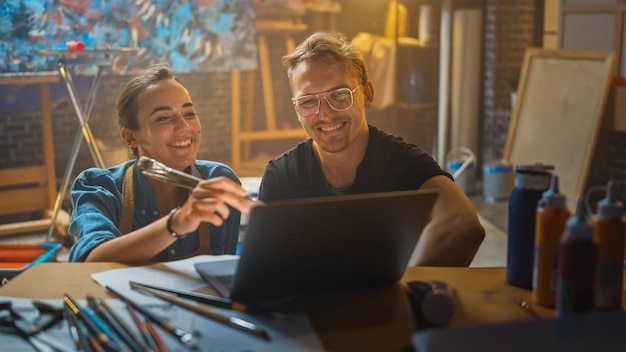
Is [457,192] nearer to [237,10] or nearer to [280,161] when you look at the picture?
[280,161]

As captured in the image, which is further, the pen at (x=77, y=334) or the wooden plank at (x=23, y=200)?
the wooden plank at (x=23, y=200)

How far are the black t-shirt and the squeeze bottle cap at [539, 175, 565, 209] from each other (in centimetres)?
66

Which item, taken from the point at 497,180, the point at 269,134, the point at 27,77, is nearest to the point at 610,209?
the point at 27,77

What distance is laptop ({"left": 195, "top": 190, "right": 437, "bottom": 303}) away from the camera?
1322mm

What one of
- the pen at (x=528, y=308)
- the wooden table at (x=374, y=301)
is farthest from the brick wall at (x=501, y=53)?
the pen at (x=528, y=308)

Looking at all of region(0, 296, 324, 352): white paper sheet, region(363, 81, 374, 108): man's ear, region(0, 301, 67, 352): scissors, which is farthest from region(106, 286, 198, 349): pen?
region(363, 81, 374, 108): man's ear

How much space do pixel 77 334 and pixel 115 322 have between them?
0.07 m

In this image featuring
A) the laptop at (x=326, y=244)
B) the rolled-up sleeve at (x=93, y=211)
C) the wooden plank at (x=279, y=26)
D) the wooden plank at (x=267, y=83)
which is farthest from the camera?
the wooden plank at (x=267, y=83)

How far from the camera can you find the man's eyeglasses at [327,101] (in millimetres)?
1996

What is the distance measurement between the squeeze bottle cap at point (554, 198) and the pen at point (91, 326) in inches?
28.1

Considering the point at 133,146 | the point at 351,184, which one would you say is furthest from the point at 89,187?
the point at 351,184

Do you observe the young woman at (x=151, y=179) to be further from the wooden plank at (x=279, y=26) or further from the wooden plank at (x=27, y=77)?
the wooden plank at (x=279, y=26)

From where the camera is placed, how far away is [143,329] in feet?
4.21

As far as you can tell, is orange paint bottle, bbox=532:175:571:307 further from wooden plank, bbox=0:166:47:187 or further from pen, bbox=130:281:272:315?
wooden plank, bbox=0:166:47:187
